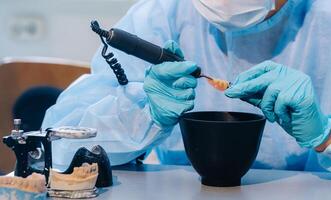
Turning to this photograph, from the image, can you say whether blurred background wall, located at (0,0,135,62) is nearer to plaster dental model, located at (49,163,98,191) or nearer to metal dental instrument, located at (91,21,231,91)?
metal dental instrument, located at (91,21,231,91)

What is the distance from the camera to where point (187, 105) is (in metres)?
0.89

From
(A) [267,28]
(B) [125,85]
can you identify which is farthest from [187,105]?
(A) [267,28]

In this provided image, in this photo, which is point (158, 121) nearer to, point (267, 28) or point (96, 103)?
point (96, 103)

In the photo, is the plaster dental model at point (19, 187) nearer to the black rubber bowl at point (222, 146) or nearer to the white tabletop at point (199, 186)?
the white tabletop at point (199, 186)

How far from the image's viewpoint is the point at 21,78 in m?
1.65

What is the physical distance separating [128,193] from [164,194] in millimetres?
48

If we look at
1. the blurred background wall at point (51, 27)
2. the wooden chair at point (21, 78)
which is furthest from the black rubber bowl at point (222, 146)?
the blurred background wall at point (51, 27)

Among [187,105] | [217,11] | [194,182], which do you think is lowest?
[194,182]

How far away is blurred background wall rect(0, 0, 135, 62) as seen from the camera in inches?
84.0

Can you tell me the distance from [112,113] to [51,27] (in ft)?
4.06

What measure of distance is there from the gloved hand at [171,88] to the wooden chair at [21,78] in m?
0.78

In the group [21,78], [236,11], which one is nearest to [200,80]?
[236,11]

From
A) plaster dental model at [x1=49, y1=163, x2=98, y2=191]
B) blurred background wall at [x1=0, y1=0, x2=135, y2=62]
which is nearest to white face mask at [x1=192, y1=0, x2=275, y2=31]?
plaster dental model at [x1=49, y1=163, x2=98, y2=191]

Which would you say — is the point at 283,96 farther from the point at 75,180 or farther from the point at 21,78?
the point at 21,78
